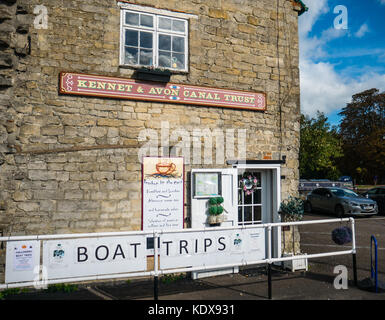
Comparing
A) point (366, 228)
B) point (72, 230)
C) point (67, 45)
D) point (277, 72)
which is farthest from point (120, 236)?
point (366, 228)

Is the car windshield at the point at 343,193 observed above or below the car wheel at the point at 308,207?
above

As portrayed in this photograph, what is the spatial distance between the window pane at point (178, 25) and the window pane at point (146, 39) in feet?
1.92

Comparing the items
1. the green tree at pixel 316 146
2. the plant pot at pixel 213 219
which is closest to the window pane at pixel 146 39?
the plant pot at pixel 213 219

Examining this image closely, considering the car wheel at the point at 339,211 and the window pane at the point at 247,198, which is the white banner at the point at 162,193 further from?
the car wheel at the point at 339,211

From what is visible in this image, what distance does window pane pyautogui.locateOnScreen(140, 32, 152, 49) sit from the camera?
693cm

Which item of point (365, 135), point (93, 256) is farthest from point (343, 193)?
point (365, 135)

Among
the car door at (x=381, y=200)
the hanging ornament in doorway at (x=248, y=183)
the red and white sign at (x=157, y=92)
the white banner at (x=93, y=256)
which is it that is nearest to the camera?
the white banner at (x=93, y=256)

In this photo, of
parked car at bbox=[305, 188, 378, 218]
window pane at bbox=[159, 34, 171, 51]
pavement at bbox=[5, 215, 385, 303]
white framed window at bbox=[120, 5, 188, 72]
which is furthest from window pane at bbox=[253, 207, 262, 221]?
parked car at bbox=[305, 188, 378, 218]

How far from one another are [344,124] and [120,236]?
154 ft

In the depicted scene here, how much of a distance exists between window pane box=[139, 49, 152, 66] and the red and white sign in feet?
1.58

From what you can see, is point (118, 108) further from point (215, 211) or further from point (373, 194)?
point (373, 194)

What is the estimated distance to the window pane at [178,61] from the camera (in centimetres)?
716

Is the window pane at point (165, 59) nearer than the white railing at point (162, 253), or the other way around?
the white railing at point (162, 253)
